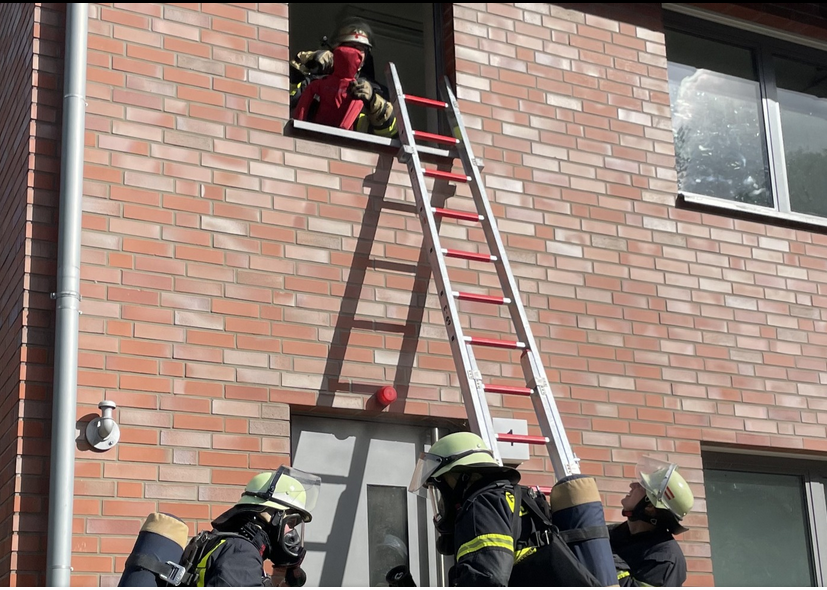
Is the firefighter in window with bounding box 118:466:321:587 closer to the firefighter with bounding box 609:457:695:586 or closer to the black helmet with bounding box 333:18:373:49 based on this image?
the firefighter with bounding box 609:457:695:586

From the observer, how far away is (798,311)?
756 centimetres

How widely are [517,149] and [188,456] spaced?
8.82ft

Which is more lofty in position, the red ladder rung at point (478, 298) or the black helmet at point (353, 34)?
the black helmet at point (353, 34)

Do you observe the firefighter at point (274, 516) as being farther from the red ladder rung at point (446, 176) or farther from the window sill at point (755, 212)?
the window sill at point (755, 212)

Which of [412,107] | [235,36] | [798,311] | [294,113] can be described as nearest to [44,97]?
[235,36]

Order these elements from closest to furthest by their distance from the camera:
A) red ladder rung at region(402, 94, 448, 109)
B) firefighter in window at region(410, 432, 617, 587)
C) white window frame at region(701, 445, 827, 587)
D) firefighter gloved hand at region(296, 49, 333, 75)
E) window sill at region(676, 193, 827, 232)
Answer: firefighter in window at region(410, 432, 617, 587) → red ladder rung at region(402, 94, 448, 109) → firefighter gloved hand at region(296, 49, 333, 75) → white window frame at region(701, 445, 827, 587) → window sill at region(676, 193, 827, 232)

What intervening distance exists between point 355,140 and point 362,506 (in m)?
1.95

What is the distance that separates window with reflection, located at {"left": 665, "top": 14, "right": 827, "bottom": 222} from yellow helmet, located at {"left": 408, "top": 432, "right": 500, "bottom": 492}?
136 inches

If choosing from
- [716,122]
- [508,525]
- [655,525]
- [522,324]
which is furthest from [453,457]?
[716,122]

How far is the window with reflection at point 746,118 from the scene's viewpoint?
7.82 meters

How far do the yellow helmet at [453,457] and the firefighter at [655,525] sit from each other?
1035 millimetres

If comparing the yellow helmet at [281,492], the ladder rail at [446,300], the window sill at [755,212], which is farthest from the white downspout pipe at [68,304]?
the window sill at [755,212]

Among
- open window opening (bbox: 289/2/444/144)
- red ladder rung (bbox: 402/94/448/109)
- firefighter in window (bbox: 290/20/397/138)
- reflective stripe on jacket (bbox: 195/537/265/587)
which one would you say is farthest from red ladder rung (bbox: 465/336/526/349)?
reflective stripe on jacket (bbox: 195/537/265/587)

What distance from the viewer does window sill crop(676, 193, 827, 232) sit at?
7.39 metres
